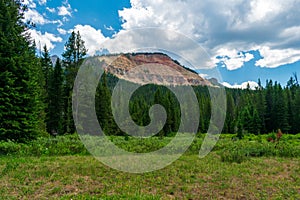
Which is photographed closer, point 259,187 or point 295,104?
point 259,187

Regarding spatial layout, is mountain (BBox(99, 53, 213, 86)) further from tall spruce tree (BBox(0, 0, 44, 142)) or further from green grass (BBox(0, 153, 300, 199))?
tall spruce tree (BBox(0, 0, 44, 142))

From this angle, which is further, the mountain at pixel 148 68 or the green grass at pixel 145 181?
the mountain at pixel 148 68

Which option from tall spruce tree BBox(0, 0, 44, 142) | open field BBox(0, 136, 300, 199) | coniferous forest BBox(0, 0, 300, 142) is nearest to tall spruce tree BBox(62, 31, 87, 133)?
coniferous forest BBox(0, 0, 300, 142)

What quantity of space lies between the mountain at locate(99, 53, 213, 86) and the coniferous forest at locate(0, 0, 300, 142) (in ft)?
6.13

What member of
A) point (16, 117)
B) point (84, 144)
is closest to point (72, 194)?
point (84, 144)

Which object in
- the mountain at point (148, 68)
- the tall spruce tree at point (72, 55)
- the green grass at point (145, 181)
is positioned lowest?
the green grass at point (145, 181)

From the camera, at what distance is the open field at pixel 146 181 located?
7211 millimetres

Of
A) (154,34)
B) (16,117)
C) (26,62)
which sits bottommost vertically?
(16,117)

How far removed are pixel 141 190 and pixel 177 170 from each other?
259 cm

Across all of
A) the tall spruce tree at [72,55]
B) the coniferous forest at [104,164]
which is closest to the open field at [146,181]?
the coniferous forest at [104,164]

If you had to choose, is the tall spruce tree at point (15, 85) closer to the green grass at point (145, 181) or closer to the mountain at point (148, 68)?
the green grass at point (145, 181)

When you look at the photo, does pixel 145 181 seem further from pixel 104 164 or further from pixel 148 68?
pixel 148 68

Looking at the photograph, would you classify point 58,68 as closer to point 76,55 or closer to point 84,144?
point 76,55

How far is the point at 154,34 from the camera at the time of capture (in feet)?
25.8
